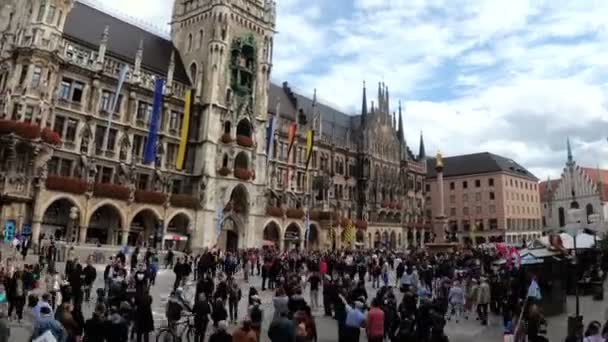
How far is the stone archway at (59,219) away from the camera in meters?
33.2

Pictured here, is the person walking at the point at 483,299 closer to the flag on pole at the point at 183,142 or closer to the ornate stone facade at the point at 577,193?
the flag on pole at the point at 183,142

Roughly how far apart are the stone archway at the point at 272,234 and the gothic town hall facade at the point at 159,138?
9.6 inches

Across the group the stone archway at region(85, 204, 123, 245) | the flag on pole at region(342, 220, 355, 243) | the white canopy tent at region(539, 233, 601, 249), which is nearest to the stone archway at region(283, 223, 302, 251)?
the flag on pole at region(342, 220, 355, 243)

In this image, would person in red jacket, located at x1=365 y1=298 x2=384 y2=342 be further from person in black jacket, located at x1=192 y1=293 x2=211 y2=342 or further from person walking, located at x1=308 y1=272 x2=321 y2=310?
person walking, located at x1=308 y1=272 x2=321 y2=310

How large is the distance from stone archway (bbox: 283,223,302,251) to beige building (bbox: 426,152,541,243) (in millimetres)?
41796

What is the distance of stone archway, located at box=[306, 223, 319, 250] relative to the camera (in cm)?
5575

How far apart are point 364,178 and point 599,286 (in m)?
45.4

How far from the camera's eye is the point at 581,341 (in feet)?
32.3

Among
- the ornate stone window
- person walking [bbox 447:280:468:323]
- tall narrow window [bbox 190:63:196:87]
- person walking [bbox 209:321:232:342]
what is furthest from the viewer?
the ornate stone window

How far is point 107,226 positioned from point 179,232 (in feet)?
23.3

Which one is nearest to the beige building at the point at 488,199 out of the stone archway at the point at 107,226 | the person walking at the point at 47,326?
the stone archway at the point at 107,226

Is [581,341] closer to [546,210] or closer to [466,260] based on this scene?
[466,260]

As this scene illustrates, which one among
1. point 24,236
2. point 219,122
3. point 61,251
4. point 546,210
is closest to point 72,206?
point 24,236

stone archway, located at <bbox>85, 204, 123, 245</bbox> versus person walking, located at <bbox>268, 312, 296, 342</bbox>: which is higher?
stone archway, located at <bbox>85, 204, 123, 245</bbox>
